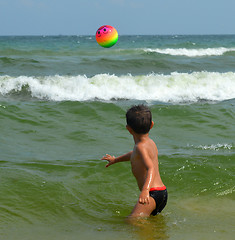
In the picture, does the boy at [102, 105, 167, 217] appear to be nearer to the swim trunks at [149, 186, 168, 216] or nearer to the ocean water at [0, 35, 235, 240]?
the swim trunks at [149, 186, 168, 216]

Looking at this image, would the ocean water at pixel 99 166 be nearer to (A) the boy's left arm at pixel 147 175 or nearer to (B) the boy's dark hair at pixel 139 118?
(A) the boy's left arm at pixel 147 175

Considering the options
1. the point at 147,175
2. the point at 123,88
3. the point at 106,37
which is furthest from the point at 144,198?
the point at 123,88

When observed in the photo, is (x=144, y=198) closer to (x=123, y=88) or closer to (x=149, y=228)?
(x=149, y=228)

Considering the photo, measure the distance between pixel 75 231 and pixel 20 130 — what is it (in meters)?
4.06

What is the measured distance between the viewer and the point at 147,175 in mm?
3336

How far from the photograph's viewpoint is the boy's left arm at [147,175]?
10.2 ft

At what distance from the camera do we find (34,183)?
15.0 feet

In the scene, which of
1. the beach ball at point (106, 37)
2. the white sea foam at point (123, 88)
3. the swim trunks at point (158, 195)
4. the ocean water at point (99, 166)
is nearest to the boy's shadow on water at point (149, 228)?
the ocean water at point (99, 166)

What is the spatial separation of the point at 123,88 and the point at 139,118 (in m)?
9.01

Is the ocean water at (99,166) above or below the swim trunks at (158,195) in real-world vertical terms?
below

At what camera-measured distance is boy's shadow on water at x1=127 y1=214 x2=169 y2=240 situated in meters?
3.24

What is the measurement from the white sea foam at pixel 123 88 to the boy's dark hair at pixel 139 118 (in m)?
7.48

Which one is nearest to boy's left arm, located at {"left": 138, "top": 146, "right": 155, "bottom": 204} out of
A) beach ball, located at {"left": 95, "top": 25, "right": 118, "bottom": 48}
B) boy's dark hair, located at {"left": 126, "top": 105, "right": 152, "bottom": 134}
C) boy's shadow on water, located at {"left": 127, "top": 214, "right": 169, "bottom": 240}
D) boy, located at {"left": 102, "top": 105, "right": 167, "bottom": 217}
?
boy, located at {"left": 102, "top": 105, "right": 167, "bottom": 217}

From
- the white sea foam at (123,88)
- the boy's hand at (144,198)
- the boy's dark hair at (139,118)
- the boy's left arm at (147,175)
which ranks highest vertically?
the boy's dark hair at (139,118)
